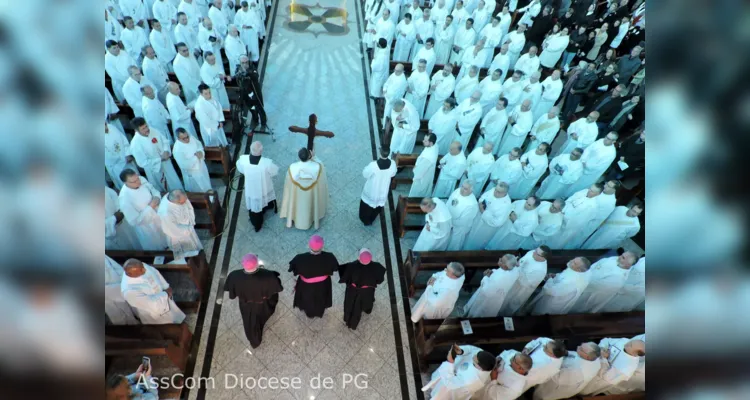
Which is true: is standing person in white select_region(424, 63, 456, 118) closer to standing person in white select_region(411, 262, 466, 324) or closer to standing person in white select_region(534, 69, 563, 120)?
standing person in white select_region(534, 69, 563, 120)

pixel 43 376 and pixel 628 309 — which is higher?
pixel 43 376

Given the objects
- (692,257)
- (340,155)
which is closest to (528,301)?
(340,155)

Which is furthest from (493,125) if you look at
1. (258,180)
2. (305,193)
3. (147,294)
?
(147,294)

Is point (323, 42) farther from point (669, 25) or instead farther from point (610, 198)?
point (669, 25)

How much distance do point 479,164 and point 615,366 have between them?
359cm

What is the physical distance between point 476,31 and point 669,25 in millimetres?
11996

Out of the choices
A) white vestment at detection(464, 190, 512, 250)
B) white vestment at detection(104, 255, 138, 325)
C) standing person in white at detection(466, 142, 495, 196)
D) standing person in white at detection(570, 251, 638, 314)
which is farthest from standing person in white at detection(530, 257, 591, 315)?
white vestment at detection(104, 255, 138, 325)

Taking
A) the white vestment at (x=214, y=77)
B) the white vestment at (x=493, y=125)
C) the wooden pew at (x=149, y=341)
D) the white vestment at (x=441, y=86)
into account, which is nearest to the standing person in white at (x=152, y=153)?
the white vestment at (x=214, y=77)

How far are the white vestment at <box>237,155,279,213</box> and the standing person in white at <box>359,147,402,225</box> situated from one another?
4.73 ft

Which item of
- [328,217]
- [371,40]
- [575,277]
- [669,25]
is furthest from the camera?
[371,40]

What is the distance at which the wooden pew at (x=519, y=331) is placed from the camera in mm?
5016

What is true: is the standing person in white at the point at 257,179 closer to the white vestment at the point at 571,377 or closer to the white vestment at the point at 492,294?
the white vestment at the point at 492,294

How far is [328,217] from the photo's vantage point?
7254 millimetres

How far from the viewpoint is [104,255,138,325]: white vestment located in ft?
15.0
